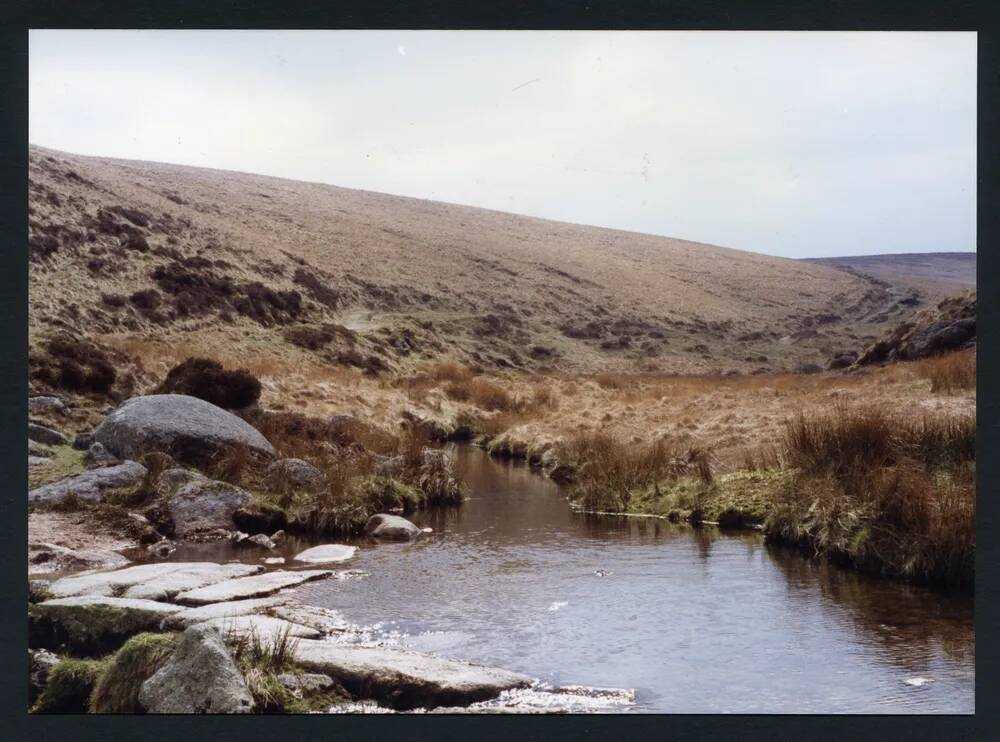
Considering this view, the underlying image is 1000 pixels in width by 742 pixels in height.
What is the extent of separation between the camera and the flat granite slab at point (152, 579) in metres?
9.16

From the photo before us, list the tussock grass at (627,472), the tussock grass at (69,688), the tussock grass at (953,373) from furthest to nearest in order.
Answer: the tussock grass at (953,373) → the tussock grass at (627,472) → the tussock grass at (69,688)

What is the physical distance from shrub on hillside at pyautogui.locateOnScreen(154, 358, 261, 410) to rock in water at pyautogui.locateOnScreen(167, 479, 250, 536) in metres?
4.26

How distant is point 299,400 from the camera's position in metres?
23.9

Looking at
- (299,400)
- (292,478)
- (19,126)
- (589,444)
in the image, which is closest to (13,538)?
(19,126)

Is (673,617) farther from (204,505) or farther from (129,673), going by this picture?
(204,505)

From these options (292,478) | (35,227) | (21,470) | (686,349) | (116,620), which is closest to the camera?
(21,470)

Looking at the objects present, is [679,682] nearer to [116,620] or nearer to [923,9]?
[116,620]

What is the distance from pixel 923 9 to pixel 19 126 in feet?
20.8

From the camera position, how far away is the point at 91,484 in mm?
12703

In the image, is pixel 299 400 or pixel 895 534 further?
pixel 299 400

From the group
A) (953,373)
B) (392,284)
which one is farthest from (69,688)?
(392,284)

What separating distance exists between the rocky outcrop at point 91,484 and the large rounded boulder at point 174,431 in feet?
2.01

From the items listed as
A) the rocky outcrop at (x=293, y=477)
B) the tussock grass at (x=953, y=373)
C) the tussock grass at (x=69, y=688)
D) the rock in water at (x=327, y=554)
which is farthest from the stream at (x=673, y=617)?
the tussock grass at (x=953, y=373)

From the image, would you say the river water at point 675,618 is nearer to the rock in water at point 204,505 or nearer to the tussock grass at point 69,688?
the rock in water at point 204,505
